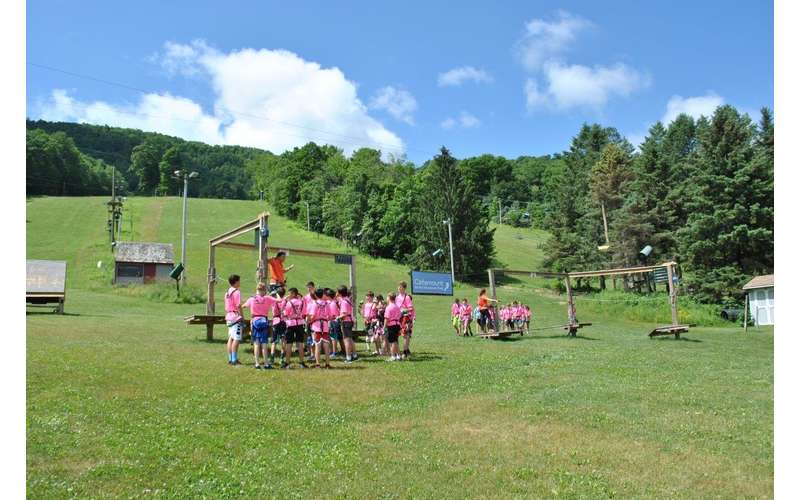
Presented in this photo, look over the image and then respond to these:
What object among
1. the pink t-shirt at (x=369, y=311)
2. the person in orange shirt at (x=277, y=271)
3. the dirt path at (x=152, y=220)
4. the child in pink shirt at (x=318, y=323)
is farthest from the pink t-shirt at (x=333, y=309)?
the dirt path at (x=152, y=220)

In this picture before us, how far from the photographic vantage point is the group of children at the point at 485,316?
24.4m

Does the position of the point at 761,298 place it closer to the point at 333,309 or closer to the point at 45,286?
the point at 333,309

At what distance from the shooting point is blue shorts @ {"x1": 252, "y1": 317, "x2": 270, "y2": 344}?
44.3ft

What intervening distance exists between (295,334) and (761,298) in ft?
113

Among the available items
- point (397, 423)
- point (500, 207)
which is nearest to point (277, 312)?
point (397, 423)

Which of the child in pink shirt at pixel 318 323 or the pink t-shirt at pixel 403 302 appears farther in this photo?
the pink t-shirt at pixel 403 302

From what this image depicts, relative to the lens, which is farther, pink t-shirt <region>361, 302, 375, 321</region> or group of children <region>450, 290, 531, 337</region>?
group of children <region>450, 290, 531, 337</region>

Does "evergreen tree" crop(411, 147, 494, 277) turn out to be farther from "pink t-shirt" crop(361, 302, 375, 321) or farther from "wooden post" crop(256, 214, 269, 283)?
"wooden post" crop(256, 214, 269, 283)

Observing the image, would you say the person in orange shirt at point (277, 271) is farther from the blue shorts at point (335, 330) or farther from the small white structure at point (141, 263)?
the small white structure at point (141, 263)

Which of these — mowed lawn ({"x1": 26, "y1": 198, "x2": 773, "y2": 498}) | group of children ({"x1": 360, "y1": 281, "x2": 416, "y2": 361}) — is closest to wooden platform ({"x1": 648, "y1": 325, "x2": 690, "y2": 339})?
mowed lawn ({"x1": 26, "y1": 198, "x2": 773, "y2": 498})

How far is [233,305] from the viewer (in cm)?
1451

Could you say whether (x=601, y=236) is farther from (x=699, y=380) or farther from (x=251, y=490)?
(x=251, y=490)

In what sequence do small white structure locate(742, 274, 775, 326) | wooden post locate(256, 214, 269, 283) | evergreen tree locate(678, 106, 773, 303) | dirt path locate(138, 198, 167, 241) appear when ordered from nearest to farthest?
wooden post locate(256, 214, 269, 283), small white structure locate(742, 274, 775, 326), evergreen tree locate(678, 106, 773, 303), dirt path locate(138, 198, 167, 241)
